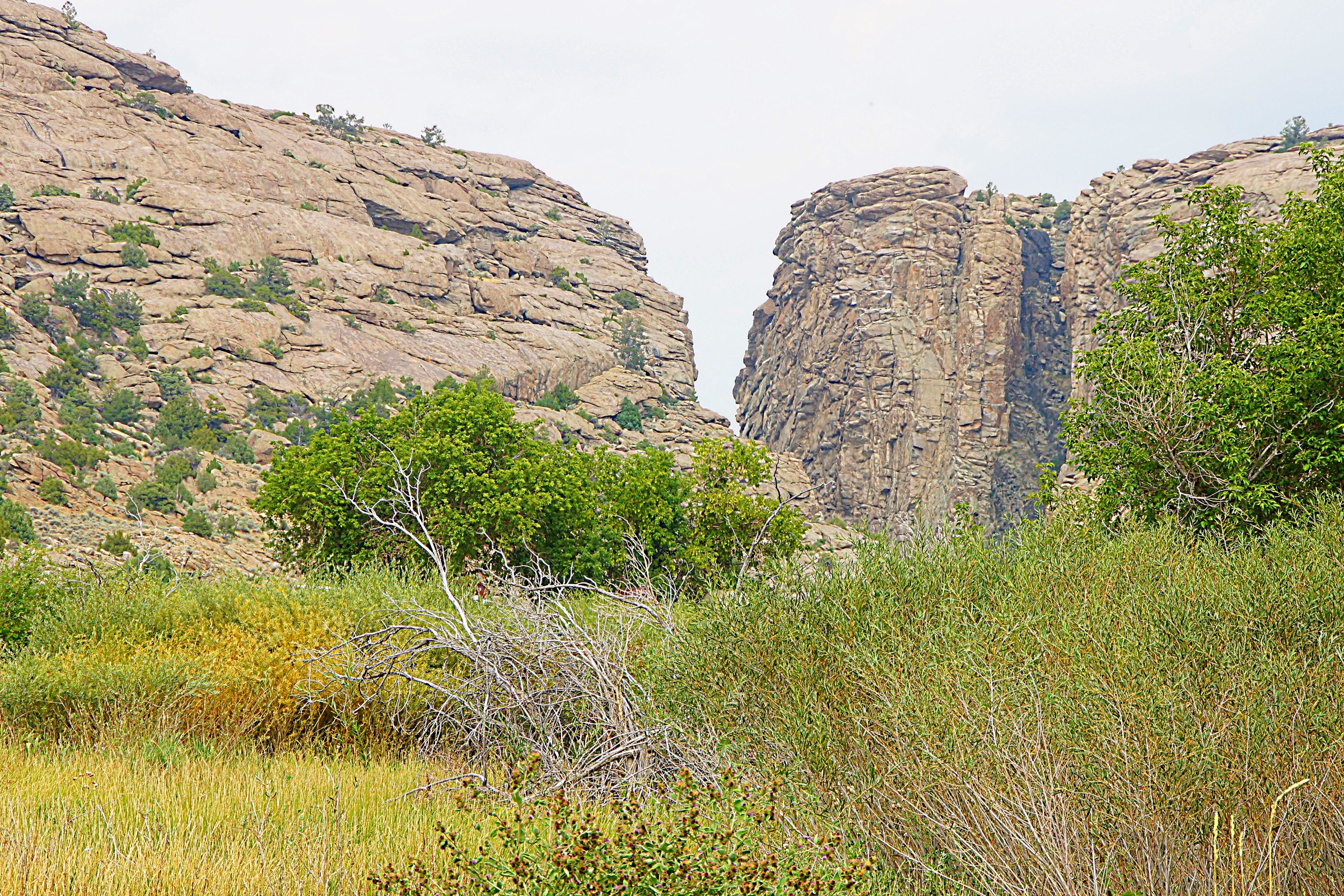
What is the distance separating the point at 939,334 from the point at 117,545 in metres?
79.8

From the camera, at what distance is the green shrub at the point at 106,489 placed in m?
45.3

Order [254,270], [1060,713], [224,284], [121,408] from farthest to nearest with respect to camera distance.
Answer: [254,270]
[224,284]
[121,408]
[1060,713]

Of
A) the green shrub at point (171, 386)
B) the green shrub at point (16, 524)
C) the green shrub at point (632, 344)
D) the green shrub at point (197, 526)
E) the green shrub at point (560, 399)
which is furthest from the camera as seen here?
the green shrub at point (632, 344)

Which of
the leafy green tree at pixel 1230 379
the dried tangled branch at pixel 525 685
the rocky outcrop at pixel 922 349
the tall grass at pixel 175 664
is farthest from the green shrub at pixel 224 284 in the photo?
the dried tangled branch at pixel 525 685

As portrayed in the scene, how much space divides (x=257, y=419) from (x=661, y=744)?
193ft

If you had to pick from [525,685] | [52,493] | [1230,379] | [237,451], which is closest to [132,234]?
[237,451]

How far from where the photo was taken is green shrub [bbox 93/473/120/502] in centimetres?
4528

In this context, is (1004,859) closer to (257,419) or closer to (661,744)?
(661,744)

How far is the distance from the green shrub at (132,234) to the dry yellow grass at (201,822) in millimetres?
74096

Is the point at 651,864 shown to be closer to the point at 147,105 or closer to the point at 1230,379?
the point at 1230,379

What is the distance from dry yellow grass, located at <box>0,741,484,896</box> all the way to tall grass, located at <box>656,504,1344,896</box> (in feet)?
8.03

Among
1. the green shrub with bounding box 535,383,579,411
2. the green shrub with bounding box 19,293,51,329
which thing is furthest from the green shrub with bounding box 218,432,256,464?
the green shrub with bounding box 535,383,579,411

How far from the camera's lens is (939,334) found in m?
99.7

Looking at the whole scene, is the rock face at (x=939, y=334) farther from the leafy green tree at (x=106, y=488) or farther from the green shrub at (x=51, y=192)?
the green shrub at (x=51, y=192)
